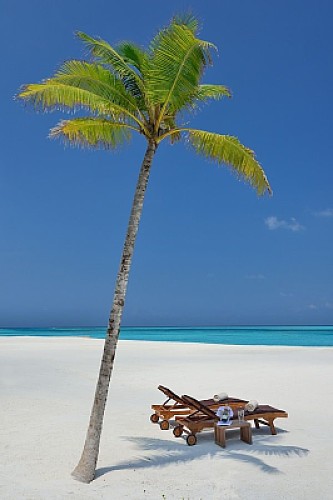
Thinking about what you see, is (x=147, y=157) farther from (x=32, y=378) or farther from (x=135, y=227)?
(x=32, y=378)

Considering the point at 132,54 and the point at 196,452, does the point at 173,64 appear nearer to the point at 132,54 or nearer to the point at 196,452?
the point at 132,54

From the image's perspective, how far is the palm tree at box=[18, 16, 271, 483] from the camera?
6.87 m

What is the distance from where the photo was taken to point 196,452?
26.4ft

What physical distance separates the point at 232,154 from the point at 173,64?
1.74 m

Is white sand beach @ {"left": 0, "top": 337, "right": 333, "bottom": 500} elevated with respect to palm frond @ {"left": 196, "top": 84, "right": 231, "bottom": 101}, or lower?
lower

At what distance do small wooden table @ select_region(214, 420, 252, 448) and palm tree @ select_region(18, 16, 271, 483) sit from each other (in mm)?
2423

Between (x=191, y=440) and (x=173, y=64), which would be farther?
(x=191, y=440)

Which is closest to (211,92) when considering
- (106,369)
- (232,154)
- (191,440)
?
(232,154)

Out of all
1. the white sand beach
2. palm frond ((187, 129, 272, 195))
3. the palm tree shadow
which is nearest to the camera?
the white sand beach

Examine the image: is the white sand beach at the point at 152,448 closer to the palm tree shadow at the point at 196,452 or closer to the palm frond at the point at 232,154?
the palm tree shadow at the point at 196,452

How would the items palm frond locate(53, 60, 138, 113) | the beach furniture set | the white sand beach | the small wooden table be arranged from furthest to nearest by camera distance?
the beach furniture set
the small wooden table
palm frond locate(53, 60, 138, 113)
the white sand beach

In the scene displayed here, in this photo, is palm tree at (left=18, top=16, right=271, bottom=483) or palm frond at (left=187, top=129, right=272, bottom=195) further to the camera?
palm frond at (left=187, top=129, right=272, bottom=195)

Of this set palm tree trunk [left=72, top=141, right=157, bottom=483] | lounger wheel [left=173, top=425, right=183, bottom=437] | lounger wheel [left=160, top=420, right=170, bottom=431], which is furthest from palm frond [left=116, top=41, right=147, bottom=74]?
lounger wheel [left=160, top=420, right=170, bottom=431]

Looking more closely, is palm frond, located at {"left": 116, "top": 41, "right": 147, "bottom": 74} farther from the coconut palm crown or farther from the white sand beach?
the white sand beach
